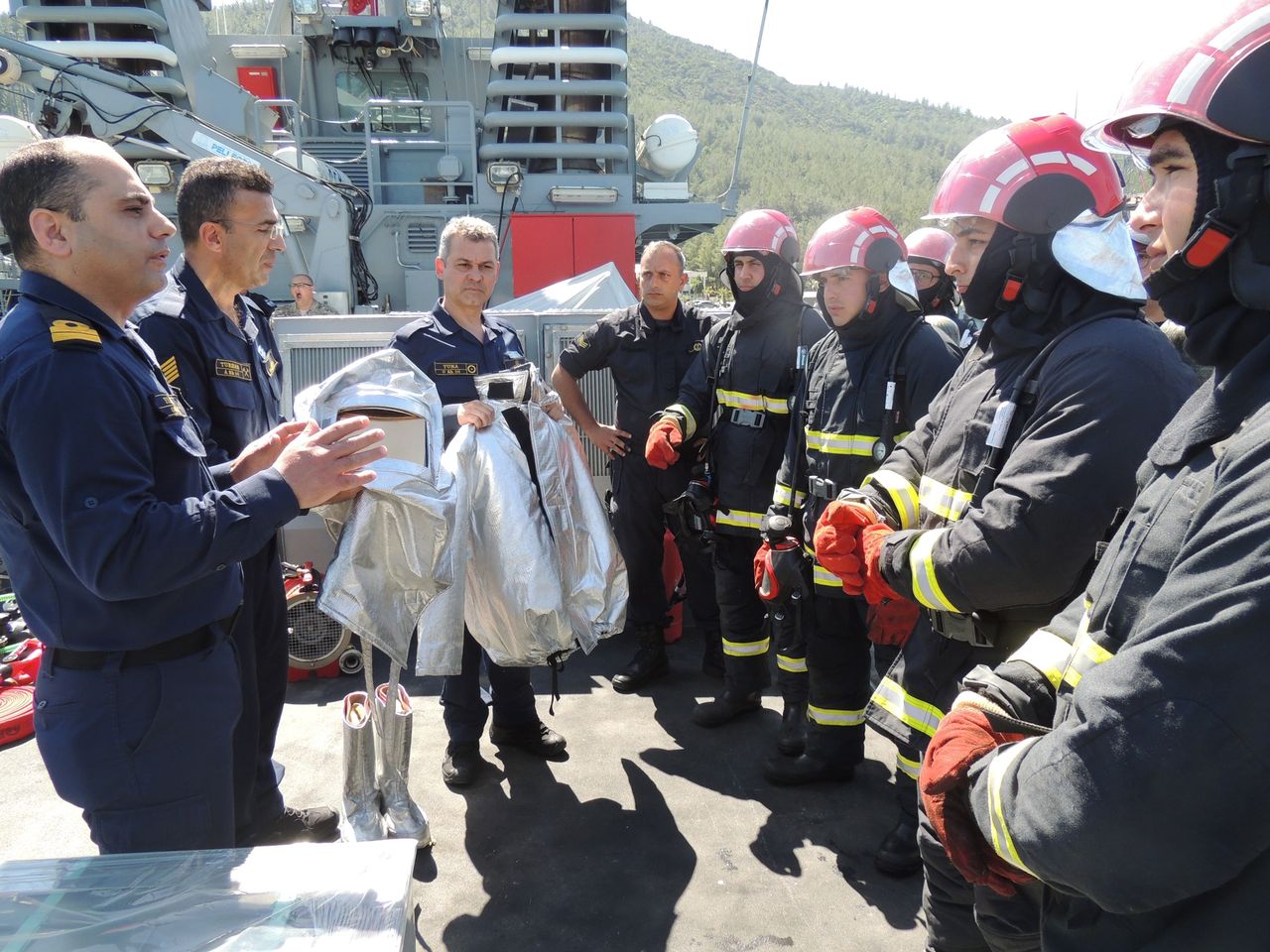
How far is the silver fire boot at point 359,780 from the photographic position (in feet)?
8.95

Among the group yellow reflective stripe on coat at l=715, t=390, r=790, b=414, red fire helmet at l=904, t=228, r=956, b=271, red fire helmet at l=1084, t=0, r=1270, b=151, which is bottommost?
yellow reflective stripe on coat at l=715, t=390, r=790, b=414

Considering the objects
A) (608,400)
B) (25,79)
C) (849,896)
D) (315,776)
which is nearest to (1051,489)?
(849,896)

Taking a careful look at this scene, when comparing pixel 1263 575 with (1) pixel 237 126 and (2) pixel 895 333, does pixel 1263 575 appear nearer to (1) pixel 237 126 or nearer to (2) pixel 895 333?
(2) pixel 895 333

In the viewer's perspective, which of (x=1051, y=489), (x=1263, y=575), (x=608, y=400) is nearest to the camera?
(x=1263, y=575)

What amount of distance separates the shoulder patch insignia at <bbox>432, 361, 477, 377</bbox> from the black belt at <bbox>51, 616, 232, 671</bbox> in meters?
1.60

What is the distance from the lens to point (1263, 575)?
0.86 m

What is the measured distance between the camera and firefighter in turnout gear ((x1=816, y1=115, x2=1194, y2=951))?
1823 millimetres

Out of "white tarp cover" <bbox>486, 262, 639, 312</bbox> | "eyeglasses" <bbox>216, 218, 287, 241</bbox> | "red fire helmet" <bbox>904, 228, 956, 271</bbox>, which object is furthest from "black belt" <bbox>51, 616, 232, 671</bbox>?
"red fire helmet" <bbox>904, 228, 956, 271</bbox>

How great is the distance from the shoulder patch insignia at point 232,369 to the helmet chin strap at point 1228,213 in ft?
7.95

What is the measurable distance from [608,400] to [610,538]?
1.81 m

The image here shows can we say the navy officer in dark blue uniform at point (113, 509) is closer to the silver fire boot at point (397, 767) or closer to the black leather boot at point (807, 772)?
the silver fire boot at point (397, 767)

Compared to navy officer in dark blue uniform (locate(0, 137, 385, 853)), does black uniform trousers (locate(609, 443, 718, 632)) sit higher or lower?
lower

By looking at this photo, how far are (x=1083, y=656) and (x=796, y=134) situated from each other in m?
98.6

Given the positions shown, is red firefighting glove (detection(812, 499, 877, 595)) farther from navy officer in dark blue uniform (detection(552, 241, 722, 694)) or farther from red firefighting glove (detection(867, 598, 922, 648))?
navy officer in dark blue uniform (detection(552, 241, 722, 694))
